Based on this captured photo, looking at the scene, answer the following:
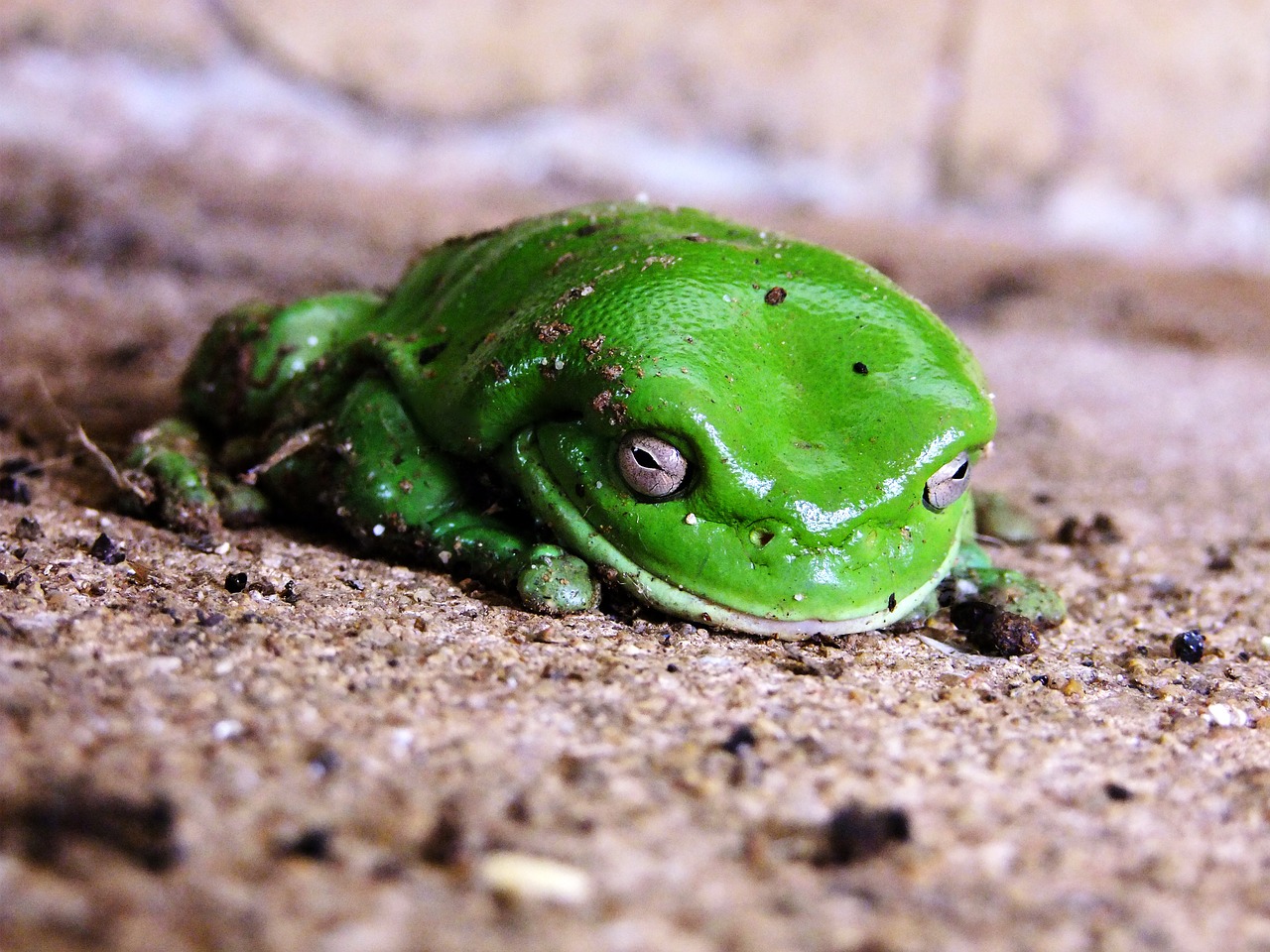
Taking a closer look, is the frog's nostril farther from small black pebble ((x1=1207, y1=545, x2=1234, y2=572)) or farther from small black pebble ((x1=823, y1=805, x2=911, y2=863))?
small black pebble ((x1=1207, y1=545, x2=1234, y2=572))

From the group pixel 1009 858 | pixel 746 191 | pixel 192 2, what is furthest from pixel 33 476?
pixel 746 191

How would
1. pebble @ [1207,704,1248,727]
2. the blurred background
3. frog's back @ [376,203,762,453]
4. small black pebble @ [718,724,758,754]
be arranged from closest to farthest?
1. small black pebble @ [718,724,758,754]
2. pebble @ [1207,704,1248,727]
3. frog's back @ [376,203,762,453]
4. the blurred background

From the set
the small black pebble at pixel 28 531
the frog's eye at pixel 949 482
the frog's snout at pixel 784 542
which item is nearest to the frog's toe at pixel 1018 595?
the frog's eye at pixel 949 482

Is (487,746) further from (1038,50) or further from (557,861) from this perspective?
(1038,50)

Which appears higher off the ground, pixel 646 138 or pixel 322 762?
pixel 646 138

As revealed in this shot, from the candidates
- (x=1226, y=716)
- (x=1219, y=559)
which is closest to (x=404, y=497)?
(x=1226, y=716)

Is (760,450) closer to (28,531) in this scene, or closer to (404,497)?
(404,497)

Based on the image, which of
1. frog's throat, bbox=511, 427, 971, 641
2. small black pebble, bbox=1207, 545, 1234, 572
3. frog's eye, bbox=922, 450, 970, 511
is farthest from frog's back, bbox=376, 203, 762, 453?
small black pebble, bbox=1207, 545, 1234, 572
